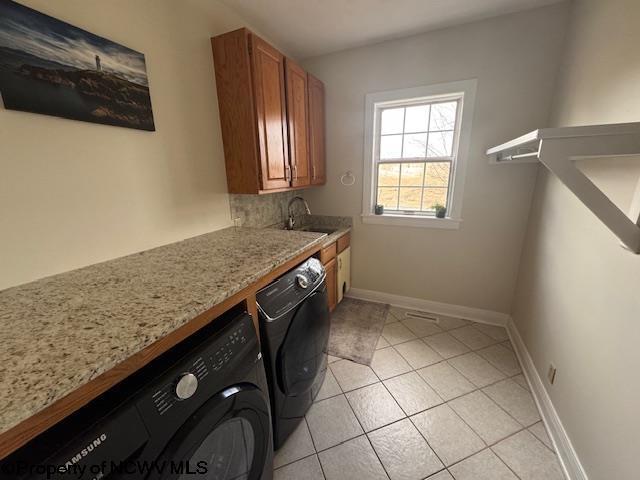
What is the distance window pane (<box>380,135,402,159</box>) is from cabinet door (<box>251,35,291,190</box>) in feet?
3.32

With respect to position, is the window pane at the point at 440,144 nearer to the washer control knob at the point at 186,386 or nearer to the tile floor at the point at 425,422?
the tile floor at the point at 425,422

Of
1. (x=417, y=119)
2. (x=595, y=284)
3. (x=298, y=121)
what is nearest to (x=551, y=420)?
(x=595, y=284)

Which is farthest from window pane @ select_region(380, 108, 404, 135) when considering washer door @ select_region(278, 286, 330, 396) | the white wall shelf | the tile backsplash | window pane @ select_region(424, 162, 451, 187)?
washer door @ select_region(278, 286, 330, 396)

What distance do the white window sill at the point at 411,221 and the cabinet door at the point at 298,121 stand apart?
0.78m

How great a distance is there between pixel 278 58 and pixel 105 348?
77.2 inches

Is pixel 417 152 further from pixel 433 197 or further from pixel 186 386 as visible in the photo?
pixel 186 386

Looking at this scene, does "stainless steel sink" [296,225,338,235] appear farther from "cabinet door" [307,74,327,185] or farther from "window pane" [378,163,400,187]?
"window pane" [378,163,400,187]

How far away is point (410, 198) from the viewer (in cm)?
247

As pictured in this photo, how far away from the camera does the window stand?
2123 millimetres

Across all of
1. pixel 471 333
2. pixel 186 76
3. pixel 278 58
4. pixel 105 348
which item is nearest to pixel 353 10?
pixel 278 58

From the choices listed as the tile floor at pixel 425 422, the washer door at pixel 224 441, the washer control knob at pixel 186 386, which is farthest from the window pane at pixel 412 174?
the washer control knob at pixel 186 386

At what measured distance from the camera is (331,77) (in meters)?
2.40

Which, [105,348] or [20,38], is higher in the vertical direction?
[20,38]

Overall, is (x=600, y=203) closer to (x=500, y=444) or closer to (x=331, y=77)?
(x=500, y=444)
